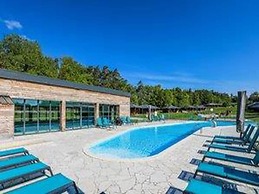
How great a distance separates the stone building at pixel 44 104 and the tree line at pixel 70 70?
100 feet

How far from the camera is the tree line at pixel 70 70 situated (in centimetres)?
4800

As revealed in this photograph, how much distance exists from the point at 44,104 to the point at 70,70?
40041 millimetres

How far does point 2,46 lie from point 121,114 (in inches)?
1454

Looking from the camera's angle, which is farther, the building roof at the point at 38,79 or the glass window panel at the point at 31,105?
the glass window panel at the point at 31,105

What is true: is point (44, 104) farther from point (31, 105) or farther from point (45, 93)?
point (31, 105)

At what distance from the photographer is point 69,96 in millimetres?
18234

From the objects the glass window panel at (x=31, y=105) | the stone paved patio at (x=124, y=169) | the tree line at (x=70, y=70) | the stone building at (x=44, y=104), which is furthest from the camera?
the tree line at (x=70, y=70)

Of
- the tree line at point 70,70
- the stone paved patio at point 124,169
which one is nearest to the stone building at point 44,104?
the stone paved patio at point 124,169

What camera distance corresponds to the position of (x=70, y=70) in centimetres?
5522

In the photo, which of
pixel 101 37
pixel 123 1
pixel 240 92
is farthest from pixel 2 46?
pixel 240 92

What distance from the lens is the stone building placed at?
13.6 metres

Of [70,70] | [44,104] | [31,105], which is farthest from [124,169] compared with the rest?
[70,70]

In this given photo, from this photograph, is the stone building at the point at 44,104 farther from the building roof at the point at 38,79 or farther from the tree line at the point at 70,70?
the tree line at the point at 70,70

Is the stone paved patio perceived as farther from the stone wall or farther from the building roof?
the building roof
